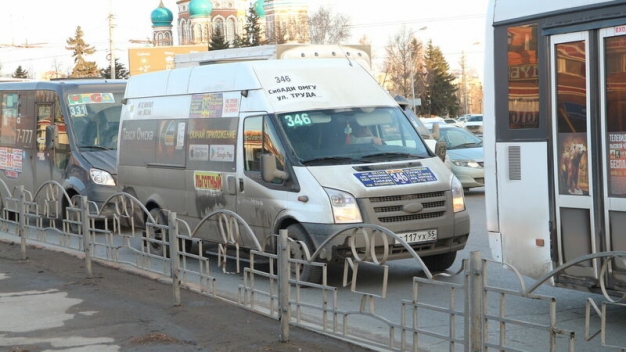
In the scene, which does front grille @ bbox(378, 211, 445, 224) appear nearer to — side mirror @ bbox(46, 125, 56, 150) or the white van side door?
the white van side door

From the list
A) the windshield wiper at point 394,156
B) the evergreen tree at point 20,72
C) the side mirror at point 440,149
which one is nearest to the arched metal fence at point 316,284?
the windshield wiper at point 394,156

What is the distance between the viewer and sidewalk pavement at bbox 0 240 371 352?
271 inches

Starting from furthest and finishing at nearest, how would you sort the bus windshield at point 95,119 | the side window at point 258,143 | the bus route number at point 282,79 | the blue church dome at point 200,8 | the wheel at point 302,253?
the blue church dome at point 200,8
the bus windshield at point 95,119
the bus route number at point 282,79
the side window at point 258,143
the wheel at point 302,253

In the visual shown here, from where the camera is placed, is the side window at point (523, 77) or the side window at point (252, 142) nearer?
the side window at point (523, 77)

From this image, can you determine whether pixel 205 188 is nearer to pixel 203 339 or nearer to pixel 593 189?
pixel 203 339

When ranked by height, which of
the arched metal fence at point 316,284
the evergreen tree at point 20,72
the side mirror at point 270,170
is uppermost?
the evergreen tree at point 20,72

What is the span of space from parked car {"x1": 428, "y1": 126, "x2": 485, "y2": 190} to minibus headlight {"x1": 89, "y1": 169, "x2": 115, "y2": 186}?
285 inches

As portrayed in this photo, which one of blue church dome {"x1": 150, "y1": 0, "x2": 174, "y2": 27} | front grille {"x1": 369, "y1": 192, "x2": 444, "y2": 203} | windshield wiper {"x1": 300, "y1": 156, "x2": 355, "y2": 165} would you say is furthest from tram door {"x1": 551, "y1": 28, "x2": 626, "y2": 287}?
blue church dome {"x1": 150, "y1": 0, "x2": 174, "y2": 27}

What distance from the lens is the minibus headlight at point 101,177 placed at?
49.6ft

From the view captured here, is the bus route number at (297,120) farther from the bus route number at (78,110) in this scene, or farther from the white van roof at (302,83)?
the bus route number at (78,110)

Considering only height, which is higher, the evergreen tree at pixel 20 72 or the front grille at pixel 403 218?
the evergreen tree at pixel 20 72

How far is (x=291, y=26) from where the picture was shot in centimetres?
9712

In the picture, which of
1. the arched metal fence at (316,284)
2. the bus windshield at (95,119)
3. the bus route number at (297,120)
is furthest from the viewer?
the bus windshield at (95,119)

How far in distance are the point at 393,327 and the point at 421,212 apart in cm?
345
